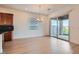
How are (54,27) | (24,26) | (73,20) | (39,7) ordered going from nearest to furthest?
(39,7) → (73,20) → (24,26) → (54,27)

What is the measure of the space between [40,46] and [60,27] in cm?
86

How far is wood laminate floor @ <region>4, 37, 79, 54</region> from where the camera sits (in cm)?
360

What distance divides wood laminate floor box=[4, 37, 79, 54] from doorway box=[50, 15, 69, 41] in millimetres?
163

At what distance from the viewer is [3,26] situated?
140 inches

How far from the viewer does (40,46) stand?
3.74 m

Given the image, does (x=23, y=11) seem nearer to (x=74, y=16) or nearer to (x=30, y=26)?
(x=30, y=26)

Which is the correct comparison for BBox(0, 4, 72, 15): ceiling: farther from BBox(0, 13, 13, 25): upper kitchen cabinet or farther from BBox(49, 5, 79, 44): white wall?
BBox(0, 13, 13, 25): upper kitchen cabinet

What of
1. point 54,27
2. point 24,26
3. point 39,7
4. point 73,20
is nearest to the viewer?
point 39,7

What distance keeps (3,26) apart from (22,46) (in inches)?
31.3

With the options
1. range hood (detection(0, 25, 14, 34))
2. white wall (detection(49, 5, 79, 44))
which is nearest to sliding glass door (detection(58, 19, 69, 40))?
white wall (detection(49, 5, 79, 44))

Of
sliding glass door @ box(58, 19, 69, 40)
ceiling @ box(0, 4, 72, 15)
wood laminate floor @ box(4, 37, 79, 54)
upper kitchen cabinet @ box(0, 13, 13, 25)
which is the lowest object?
wood laminate floor @ box(4, 37, 79, 54)

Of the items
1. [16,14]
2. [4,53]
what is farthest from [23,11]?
[4,53]

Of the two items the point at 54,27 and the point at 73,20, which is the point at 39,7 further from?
the point at 73,20

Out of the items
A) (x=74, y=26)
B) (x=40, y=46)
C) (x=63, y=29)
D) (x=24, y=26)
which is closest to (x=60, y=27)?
(x=63, y=29)
